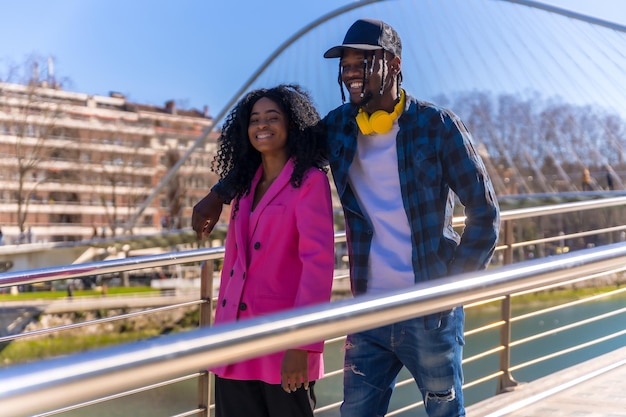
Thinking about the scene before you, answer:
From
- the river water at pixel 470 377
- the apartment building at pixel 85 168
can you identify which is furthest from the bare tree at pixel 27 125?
the river water at pixel 470 377

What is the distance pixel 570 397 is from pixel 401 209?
1626 millimetres

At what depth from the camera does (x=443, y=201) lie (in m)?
1.84

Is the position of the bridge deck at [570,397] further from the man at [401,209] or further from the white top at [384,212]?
the white top at [384,212]

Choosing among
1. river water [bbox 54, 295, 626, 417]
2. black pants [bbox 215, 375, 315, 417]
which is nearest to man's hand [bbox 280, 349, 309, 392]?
black pants [bbox 215, 375, 315, 417]

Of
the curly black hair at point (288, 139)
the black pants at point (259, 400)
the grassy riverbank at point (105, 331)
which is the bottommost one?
the grassy riverbank at point (105, 331)

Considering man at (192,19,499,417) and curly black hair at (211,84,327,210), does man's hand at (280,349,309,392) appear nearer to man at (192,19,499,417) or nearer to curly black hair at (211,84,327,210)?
man at (192,19,499,417)

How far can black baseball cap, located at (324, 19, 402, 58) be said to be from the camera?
1.81m

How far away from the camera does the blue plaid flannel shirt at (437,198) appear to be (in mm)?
1766

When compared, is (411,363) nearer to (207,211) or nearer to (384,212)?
(384,212)

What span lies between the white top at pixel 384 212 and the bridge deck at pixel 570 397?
4.12 ft

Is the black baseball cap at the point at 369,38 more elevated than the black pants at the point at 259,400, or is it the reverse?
the black baseball cap at the point at 369,38

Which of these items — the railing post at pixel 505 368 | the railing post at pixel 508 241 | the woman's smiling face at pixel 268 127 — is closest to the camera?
the woman's smiling face at pixel 268 127

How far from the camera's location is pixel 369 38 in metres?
1.82

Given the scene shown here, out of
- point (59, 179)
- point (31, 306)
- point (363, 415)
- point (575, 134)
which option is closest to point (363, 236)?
point (363, 415)
